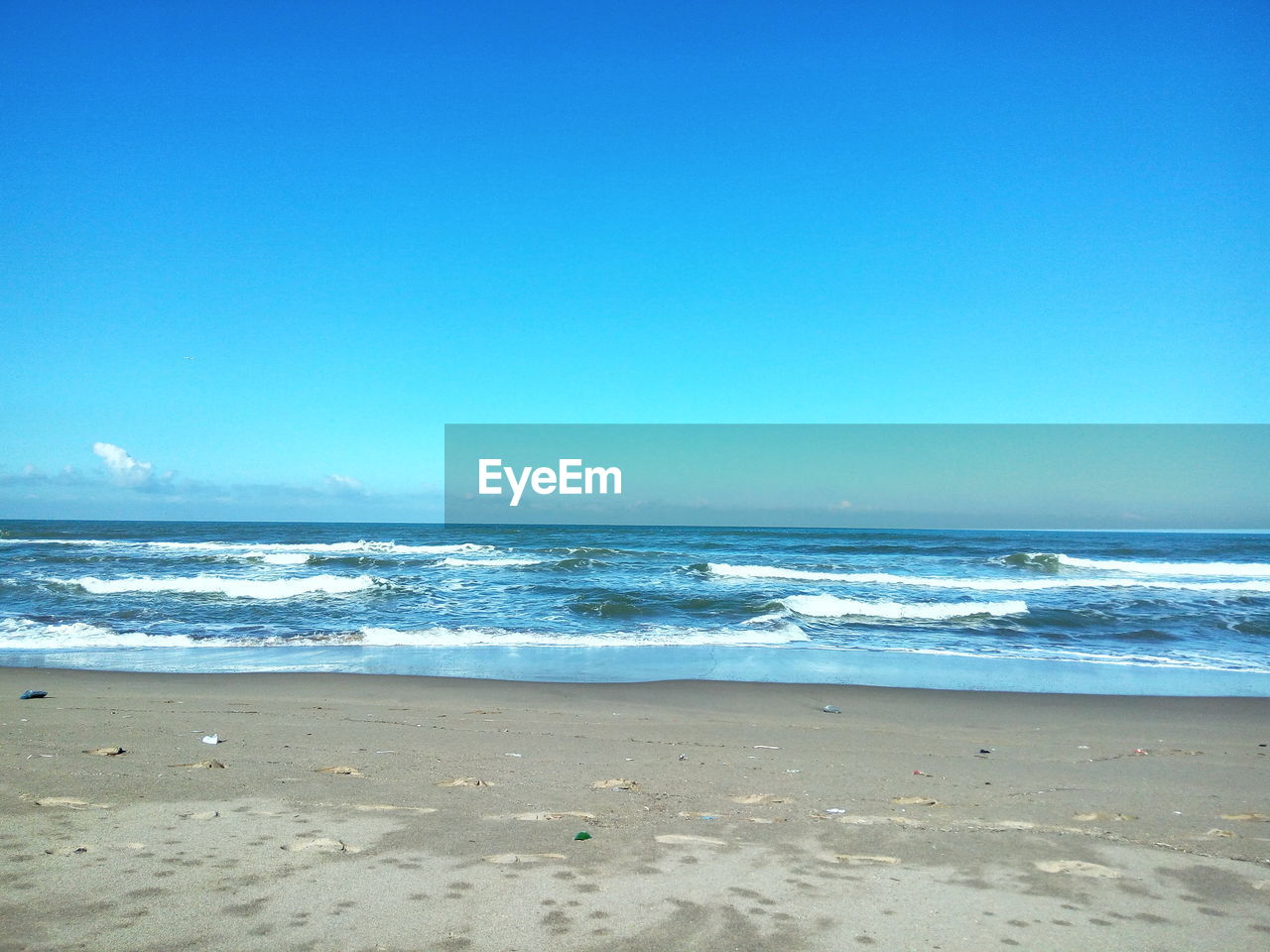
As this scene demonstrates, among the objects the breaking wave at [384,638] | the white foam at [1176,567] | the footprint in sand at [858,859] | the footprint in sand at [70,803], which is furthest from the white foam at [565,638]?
the white foam at [1176,567]

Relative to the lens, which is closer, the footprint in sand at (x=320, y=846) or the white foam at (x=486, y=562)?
the footprint in sand at (x=320, y=846)

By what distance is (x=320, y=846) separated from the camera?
155 inches

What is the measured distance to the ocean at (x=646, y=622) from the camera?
35.2 ft

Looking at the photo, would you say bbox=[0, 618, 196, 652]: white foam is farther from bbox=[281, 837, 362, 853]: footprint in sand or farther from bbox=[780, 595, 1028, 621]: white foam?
bbox=[780, 595, 1028, 621]: white foam

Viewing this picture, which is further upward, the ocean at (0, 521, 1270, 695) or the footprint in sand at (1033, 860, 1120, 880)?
the footprint in sand at (1033, 860, 1120, 880)

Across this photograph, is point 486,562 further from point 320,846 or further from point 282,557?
point 320,846

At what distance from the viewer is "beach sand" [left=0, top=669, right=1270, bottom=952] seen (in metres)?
3.17

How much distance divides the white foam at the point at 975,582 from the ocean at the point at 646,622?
0.14 m

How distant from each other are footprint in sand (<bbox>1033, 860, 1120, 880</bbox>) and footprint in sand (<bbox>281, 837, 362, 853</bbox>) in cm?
358

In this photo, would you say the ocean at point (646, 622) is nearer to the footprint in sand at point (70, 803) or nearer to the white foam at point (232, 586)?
the white foam at point (232, 586)

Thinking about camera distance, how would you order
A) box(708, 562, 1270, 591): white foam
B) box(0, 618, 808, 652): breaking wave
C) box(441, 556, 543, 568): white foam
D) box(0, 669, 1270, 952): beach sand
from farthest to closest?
box(441, 556, 543, 568): white foam
box(708, 562, 1270, 591): white foam
box(0, 618, 808, 652): breaking wave
box(0, 669, 1270, 952): beach sand

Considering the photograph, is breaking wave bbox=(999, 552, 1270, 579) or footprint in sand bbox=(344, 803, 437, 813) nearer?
footprint in sand bbox=(344, 803, 437, 813)

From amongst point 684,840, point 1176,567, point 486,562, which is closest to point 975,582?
point 1176,567

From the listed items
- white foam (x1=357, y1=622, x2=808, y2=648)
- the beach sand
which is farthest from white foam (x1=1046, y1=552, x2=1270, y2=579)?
the beach sand
